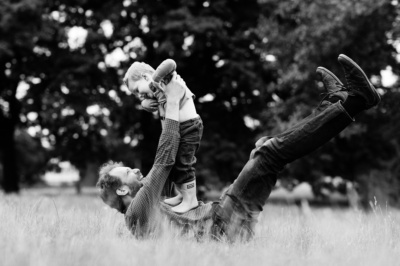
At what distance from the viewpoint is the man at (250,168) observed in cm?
330

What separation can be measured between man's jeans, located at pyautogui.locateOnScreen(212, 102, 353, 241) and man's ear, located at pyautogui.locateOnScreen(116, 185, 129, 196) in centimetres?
71

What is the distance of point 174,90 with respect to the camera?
3.63 metres

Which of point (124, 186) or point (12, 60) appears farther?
point (12, 60)

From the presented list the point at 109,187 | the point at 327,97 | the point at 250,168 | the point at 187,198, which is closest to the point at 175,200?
the point at 187,198

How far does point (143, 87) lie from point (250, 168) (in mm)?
→ 1051

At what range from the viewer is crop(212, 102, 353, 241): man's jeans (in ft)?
10.8

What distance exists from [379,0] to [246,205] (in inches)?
442

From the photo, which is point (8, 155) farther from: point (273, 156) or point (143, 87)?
point (273, 156)

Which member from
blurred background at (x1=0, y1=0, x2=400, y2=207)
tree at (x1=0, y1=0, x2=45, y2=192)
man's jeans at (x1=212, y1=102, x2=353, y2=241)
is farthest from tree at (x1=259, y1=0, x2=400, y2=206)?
man's jeans at (x1=212, y1=102, x2=353, y2=241)

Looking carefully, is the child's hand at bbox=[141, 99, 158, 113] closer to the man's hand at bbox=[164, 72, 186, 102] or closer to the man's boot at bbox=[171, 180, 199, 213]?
the man's hand at bbox=[164, 72, 186, 102]

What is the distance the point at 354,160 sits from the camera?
59.3ft

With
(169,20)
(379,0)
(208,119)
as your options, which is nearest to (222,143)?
(208,119)

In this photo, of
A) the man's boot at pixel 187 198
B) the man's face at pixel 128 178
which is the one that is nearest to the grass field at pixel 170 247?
the man's face at pixel 128 178

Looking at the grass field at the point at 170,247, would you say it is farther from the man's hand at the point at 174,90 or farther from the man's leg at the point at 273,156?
the man's hand at the point at 174,90
